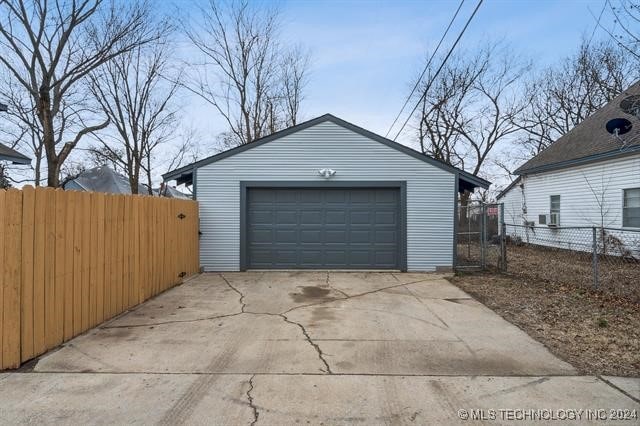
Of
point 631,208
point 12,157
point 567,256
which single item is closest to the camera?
point 12,157

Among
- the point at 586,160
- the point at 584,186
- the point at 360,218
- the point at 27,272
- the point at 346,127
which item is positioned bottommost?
the point at 27,272

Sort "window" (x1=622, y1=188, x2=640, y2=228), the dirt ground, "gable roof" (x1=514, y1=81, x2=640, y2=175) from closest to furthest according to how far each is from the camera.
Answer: the dirt ground
"window" (x1=622, y1=188, x2=640, y2=228)
"gable roof" (x1=514, y1=81, x2=640, y2=175)

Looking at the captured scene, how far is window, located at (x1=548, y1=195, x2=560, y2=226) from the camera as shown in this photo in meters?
15.8

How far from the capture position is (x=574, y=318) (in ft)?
19.6

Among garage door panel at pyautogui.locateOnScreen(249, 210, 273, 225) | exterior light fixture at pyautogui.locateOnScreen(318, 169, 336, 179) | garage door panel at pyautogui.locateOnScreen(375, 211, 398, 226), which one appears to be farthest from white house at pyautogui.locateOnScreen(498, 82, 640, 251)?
garage door panel at pyautogui.locateOnScreen(249, 210, 273, 225)

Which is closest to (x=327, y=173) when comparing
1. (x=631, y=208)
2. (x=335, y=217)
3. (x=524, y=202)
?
(x=335, y=217)

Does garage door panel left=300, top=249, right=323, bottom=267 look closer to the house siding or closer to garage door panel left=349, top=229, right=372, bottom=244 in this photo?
garage door panel left=349, top=229, right=372, bottom=244

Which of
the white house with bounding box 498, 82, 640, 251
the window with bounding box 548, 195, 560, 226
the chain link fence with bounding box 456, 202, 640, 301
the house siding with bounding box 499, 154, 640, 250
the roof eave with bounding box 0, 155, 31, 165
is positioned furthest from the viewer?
the window with bounding box 548, 195, 560, 226

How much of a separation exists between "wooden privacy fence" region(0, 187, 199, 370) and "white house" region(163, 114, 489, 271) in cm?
304

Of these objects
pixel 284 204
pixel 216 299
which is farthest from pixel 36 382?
pixel 284 204

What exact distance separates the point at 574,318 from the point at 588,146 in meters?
10.6

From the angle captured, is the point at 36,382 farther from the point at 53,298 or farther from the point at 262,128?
the point at 262,128

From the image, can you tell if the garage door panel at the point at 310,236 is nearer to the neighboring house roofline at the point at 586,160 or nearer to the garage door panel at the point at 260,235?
the garage door panel at the point at 260,235

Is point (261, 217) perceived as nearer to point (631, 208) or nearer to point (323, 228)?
point (323, 228)
